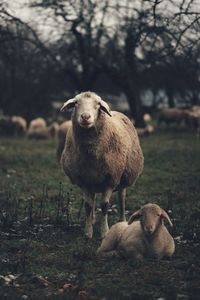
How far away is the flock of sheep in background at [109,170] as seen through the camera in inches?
319

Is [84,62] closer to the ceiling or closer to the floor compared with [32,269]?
closer to the ceiling

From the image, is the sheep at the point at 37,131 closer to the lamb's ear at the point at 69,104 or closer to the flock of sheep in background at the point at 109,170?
the flock of sheep in background at the point at 109,170

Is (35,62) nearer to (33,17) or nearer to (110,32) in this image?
(110,32)

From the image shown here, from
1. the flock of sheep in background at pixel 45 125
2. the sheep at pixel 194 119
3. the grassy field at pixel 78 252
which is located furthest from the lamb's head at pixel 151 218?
the sheep at pixel 194 119

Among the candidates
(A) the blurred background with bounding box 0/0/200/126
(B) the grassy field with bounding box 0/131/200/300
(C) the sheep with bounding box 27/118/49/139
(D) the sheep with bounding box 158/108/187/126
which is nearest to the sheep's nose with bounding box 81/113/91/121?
(B) the grassy field with bounding box 0/131/200/300

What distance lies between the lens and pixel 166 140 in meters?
30.2

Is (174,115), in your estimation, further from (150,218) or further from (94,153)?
(150,218)

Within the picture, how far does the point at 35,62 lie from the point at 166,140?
410 inches

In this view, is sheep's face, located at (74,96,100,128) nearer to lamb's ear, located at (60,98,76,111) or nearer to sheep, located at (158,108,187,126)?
lamb's ear, located at (60,98,76,111)

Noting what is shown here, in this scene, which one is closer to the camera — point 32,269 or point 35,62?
point 32,269

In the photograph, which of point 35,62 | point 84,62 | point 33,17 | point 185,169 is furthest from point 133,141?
point 35,62

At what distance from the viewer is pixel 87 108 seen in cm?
906

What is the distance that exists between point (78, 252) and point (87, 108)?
1977 millimetres

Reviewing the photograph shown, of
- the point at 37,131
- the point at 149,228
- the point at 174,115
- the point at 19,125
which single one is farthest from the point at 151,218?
the point at 174,115
